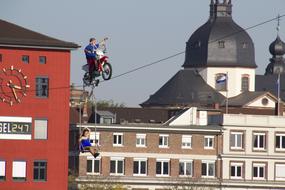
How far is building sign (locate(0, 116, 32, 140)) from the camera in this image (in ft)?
390

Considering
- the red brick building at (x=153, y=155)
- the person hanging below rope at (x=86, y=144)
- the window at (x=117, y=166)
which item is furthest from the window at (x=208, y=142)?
the person hanging below rope at (x=86, y=144)

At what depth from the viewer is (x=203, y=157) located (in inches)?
5595

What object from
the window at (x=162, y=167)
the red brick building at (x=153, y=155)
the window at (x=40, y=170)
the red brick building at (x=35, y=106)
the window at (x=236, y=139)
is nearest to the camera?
the window at (x=40, y=170)

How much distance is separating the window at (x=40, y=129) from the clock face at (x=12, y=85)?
2.26 metres

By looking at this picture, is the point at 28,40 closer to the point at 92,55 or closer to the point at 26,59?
the point at 26,59

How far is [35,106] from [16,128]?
2236mm

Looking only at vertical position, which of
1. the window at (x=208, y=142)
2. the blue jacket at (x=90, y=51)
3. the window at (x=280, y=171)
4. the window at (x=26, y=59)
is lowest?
the window at (x=280, y=171)

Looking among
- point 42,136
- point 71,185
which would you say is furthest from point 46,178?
point 71,185

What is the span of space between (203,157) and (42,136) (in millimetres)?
26595

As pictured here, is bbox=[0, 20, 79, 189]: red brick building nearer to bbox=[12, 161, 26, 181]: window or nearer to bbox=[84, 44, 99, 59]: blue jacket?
bbox=[12, 161, 26, 181]: window

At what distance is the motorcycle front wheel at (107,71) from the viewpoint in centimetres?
4081

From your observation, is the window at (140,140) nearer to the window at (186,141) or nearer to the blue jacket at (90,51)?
the window at (186,141)

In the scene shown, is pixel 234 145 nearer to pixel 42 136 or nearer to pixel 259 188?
pixel 259 188

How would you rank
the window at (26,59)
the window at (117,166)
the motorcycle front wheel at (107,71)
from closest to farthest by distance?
the motorcycle front wheel at (107,71) < the window at (26,59) < the window at (117,166)
